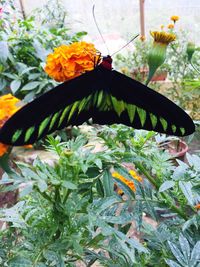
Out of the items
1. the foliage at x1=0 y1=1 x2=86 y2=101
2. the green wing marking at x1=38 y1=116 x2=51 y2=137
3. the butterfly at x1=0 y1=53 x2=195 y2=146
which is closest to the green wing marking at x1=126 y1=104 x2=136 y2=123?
the butterfly at x1=0 y1=53 x2=195 y2=146

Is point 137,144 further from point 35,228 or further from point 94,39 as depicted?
point 94,39

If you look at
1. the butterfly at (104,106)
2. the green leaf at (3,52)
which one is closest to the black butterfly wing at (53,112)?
the butterfly at (104,106)

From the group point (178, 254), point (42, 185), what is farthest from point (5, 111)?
point (178, 254)

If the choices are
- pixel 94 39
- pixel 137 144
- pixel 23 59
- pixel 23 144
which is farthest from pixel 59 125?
pixel 94 39

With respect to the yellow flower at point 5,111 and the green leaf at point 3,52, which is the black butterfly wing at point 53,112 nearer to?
the yellow flower at point 5,111

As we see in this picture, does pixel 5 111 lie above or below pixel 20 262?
above

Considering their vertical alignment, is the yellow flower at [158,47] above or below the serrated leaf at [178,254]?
above

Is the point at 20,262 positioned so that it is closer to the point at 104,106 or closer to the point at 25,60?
the point at 104,106
